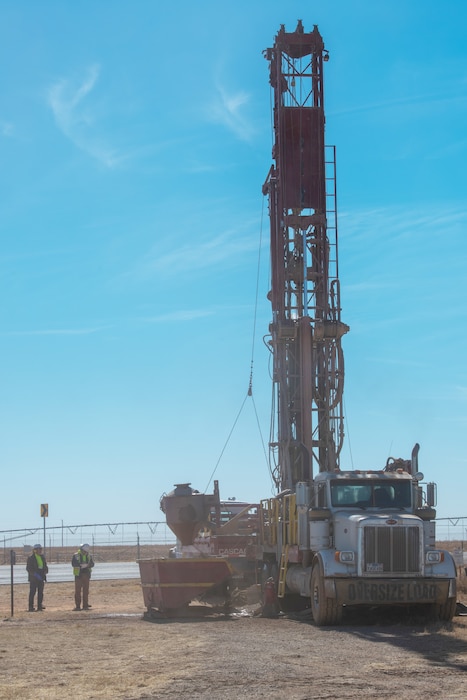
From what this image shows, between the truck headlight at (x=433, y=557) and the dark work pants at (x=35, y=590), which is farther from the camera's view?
the dark work pants at (x=35, y=590)

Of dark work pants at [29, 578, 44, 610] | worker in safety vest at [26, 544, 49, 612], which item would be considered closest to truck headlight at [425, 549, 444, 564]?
worker in safety vest at [26, 544, 49, 612]

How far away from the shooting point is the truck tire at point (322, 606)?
17500mm

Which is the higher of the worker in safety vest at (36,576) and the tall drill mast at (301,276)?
the tall drill mast at (301,276)

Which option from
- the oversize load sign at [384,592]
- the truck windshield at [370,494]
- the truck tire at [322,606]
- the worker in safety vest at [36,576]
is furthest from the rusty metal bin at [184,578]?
the worker in safety vest at [36,576]

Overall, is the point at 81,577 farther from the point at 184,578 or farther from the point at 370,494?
the point at 370,494

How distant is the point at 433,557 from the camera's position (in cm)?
1777

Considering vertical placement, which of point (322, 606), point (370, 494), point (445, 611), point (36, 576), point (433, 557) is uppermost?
point (370, 494)

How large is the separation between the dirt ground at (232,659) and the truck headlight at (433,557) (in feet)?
3.62

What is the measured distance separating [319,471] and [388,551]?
39.0 ft

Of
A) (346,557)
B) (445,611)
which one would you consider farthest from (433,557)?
(346,557)

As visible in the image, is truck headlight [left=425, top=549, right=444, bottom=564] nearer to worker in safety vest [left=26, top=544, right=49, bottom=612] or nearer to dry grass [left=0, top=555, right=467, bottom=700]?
dry grass [left=0, top=555, right=467, bottom=700]

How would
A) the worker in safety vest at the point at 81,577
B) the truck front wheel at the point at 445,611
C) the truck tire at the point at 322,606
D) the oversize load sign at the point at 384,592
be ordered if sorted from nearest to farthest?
the oversize load sign at the point at 384,592
the truck tire at the point at 322,606
the truck front wheel at the point at 445,611
the worker in safety vest at the point at 81,577

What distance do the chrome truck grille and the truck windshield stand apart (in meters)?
1.21

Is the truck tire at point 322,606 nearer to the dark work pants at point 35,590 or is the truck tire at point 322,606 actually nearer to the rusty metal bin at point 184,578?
the rusty metal bin at point 184,578
